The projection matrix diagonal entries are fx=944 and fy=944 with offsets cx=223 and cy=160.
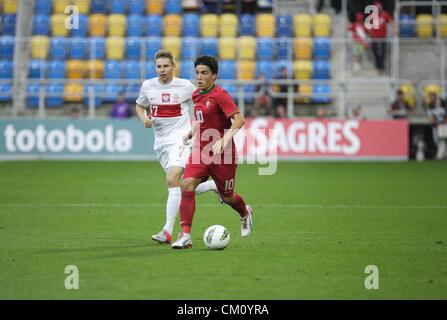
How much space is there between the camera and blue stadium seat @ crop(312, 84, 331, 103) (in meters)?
26.9

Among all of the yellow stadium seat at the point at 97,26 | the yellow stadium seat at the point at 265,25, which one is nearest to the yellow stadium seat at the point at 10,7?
the yellow stadium seat at the point at 97,26

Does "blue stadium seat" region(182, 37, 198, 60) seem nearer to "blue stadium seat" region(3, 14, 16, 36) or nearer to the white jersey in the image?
"blue stadium seat" region(3, 14, 16, 36)

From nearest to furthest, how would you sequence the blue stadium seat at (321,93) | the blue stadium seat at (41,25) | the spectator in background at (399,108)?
the spectator in background at (399,108) → the blue stadium seat at (321,93) → the blue stadium seat at (41,25)

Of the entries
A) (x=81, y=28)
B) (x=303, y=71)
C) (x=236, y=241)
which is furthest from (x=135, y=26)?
(x=236, y=241)

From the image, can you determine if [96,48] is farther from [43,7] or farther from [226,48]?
[226,48]

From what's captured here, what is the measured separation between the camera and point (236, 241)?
10.7 meters

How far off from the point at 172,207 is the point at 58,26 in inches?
763

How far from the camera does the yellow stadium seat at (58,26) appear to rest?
2884 centimetres

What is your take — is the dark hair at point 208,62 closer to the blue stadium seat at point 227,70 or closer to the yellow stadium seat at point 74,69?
the blue stadium seat at point 227,70

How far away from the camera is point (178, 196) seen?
419 inches

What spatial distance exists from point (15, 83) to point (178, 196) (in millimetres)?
17554

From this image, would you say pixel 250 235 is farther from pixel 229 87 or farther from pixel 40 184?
pixel 229 87

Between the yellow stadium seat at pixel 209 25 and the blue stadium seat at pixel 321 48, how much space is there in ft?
10.1

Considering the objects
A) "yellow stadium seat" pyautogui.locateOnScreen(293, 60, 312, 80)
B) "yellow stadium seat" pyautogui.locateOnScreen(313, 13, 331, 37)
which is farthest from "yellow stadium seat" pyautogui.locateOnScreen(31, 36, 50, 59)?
"yellow stadium seat" pyautogui.locateOnScreen(313, 13, 331, 37)
